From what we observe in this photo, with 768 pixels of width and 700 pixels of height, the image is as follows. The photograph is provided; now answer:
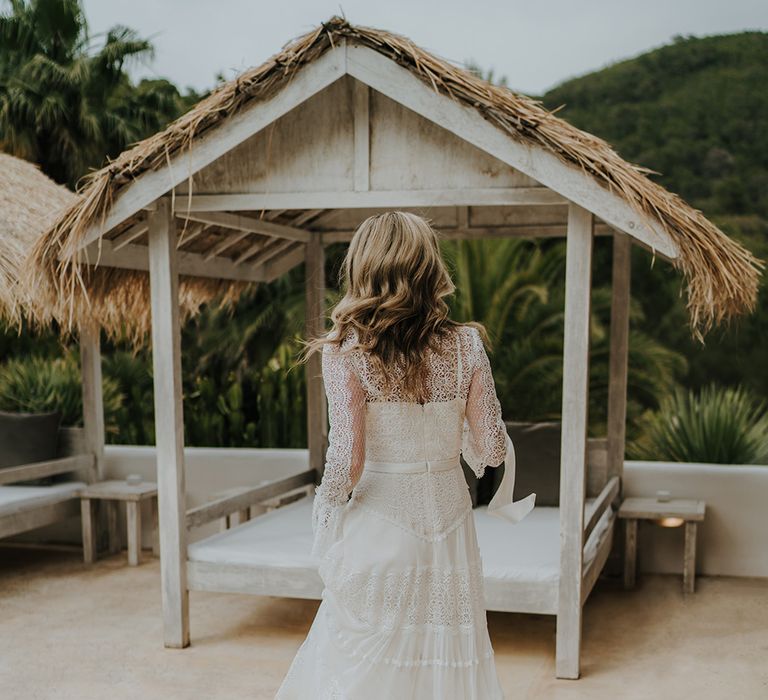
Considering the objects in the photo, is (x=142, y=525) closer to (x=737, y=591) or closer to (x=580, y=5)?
(x=737, y=591)

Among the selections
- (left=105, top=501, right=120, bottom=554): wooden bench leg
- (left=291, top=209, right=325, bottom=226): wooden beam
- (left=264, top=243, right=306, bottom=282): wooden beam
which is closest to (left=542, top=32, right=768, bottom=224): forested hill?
(left=264, top=243, right=306, bottom=282): wooden beam

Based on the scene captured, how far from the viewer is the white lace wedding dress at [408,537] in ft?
8.43

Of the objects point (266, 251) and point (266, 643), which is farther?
point (266, 251)

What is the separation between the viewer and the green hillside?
14.2m

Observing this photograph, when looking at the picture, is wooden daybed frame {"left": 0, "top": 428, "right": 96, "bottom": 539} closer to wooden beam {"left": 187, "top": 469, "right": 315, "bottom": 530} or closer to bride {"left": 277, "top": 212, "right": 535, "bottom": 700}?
wooden beam {"left": 187, "top": 469, "right": 315, "bottom": 530}

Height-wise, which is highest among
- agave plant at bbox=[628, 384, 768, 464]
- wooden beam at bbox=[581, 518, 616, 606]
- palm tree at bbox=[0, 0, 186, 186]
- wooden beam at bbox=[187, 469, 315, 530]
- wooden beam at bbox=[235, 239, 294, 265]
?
palm tree at bbox=[0, 0, 186, 186]

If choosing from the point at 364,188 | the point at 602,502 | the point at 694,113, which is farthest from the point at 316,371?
the point at 694,113

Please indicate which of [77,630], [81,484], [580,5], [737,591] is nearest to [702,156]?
[580,5]

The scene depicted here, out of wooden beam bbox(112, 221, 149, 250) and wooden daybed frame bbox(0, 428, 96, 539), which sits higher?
wooden beam bbox(112, 221, 149, 250)

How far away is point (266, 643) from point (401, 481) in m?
2.36

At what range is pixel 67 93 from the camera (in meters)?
11.9

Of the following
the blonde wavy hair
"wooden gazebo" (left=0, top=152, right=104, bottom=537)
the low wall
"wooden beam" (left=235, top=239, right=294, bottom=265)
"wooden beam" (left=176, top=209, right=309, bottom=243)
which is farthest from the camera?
"wooden beam" (left=235, top=239, right=294, bottom=265)

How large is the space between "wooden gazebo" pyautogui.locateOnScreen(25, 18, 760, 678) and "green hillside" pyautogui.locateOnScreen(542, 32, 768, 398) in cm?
1013

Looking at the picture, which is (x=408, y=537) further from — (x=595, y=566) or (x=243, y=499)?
(x=243, y=499)
